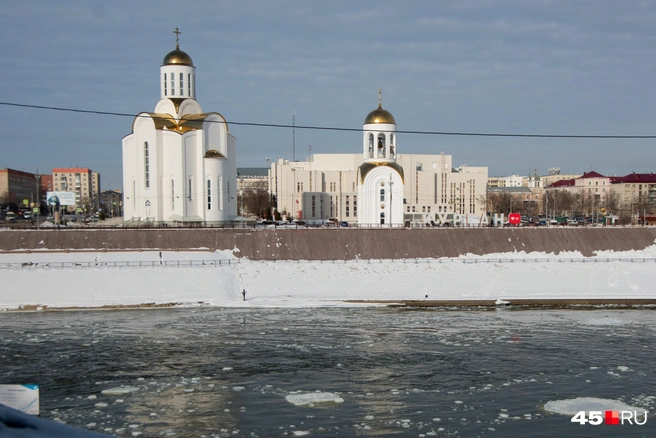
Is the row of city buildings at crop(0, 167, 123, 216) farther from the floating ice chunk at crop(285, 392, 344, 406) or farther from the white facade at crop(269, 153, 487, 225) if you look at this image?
the floating ice chunk at crop(285, 392, 344, 406)

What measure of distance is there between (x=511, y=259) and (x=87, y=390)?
87.0 ft

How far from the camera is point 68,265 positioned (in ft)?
107

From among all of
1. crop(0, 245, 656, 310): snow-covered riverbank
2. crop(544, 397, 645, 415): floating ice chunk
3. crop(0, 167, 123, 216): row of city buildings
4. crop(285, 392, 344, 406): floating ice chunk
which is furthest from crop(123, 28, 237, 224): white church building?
crop(0, 167, 123, 216): row of city buildings

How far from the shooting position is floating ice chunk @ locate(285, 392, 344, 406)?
15180 mm

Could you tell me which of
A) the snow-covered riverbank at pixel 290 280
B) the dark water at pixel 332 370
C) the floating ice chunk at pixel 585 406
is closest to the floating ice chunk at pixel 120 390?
the dark water at pixel 332 370

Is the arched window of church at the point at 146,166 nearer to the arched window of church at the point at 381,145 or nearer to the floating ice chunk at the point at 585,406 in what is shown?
the arched window of church at the point at 381,145

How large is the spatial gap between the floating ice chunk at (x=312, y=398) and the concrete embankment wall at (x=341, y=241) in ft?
70.0

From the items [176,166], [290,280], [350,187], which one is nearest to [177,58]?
[176,166]

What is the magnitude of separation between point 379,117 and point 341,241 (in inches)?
628

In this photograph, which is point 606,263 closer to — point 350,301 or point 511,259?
point 511,259

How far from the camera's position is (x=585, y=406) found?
48.6 ft

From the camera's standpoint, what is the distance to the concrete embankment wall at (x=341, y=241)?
37281 millimetres

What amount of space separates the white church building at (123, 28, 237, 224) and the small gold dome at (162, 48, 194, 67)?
327 millimetres

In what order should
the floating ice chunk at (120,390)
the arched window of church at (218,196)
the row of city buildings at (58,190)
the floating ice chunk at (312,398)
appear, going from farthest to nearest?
the row of city buildings at (58,190)
the arched window of church at (218,196)
the floating ice chunk at (120,390)
the floating ice chunk at (312,398)
